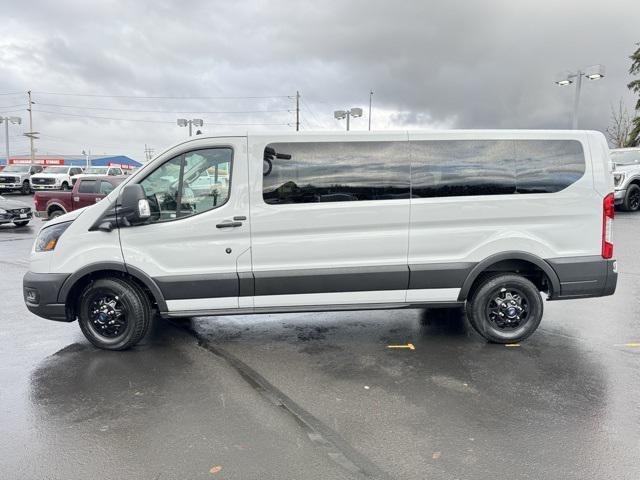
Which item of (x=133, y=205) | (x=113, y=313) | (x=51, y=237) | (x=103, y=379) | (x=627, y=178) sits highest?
(x=627, y=178)

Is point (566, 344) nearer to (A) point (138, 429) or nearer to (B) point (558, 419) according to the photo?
(B) point (558, 419)

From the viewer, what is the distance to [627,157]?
623 inches

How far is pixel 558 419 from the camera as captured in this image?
11.6 ft

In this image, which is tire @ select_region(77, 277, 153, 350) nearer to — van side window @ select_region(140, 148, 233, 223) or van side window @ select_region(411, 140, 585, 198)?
van side window @ select_region(140, 148, 233, 223)

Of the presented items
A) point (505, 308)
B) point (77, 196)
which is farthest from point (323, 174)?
point (77, 196)

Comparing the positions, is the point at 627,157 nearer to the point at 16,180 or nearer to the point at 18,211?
the point at 18,211

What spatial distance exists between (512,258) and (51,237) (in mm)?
4790

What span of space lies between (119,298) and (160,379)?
3.44ft

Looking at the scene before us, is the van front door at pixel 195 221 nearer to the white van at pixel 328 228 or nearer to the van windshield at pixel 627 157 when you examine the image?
the white van at pixel 328 228

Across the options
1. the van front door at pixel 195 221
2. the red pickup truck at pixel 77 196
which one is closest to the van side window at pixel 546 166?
the van front door at pixel 195 221

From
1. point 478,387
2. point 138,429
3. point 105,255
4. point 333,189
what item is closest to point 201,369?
point 138,429

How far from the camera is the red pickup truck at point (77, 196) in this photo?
47.4 ft

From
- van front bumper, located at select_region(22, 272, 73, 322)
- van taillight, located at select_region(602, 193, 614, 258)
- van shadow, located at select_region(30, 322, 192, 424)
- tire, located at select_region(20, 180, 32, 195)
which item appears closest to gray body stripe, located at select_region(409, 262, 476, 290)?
van taillight, located at select_region(602, 193, 614, 258)

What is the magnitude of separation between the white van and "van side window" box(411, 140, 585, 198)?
0.01 metres
